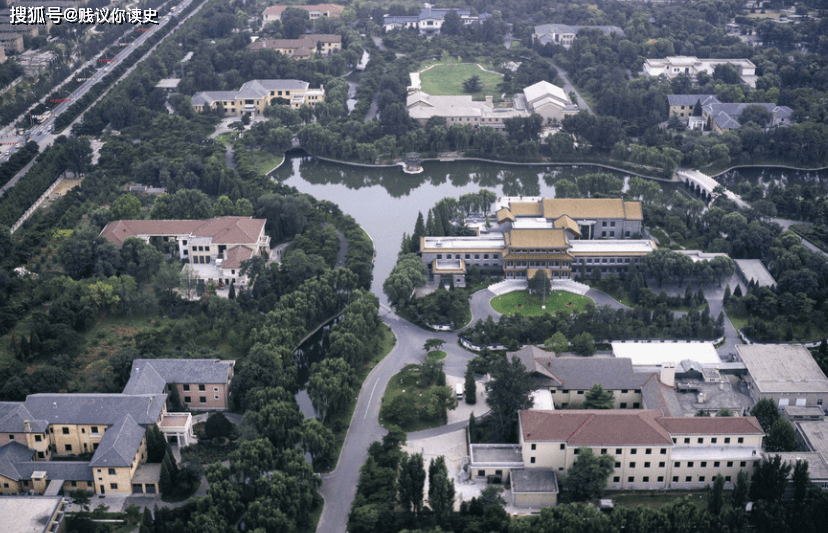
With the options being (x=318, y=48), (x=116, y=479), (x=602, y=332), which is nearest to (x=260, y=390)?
(x=116, y=479)

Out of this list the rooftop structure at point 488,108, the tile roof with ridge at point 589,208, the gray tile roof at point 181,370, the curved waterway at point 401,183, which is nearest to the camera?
the gray tile roof at point 181,370

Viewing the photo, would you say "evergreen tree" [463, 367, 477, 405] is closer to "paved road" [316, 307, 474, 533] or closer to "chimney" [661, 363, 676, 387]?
"paved road" [316, 307, 474, 533]

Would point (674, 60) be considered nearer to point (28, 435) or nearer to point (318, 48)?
point (318, 48)

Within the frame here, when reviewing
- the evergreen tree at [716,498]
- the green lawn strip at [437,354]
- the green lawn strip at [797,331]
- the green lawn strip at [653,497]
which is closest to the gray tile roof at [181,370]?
the green lawn strip at [437,354]

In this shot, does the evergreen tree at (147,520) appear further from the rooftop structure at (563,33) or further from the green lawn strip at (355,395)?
the rooftop structure at (563,33)

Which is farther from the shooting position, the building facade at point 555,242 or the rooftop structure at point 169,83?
the rooftop structure at point 169,83

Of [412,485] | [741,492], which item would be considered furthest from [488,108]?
[741,492]
